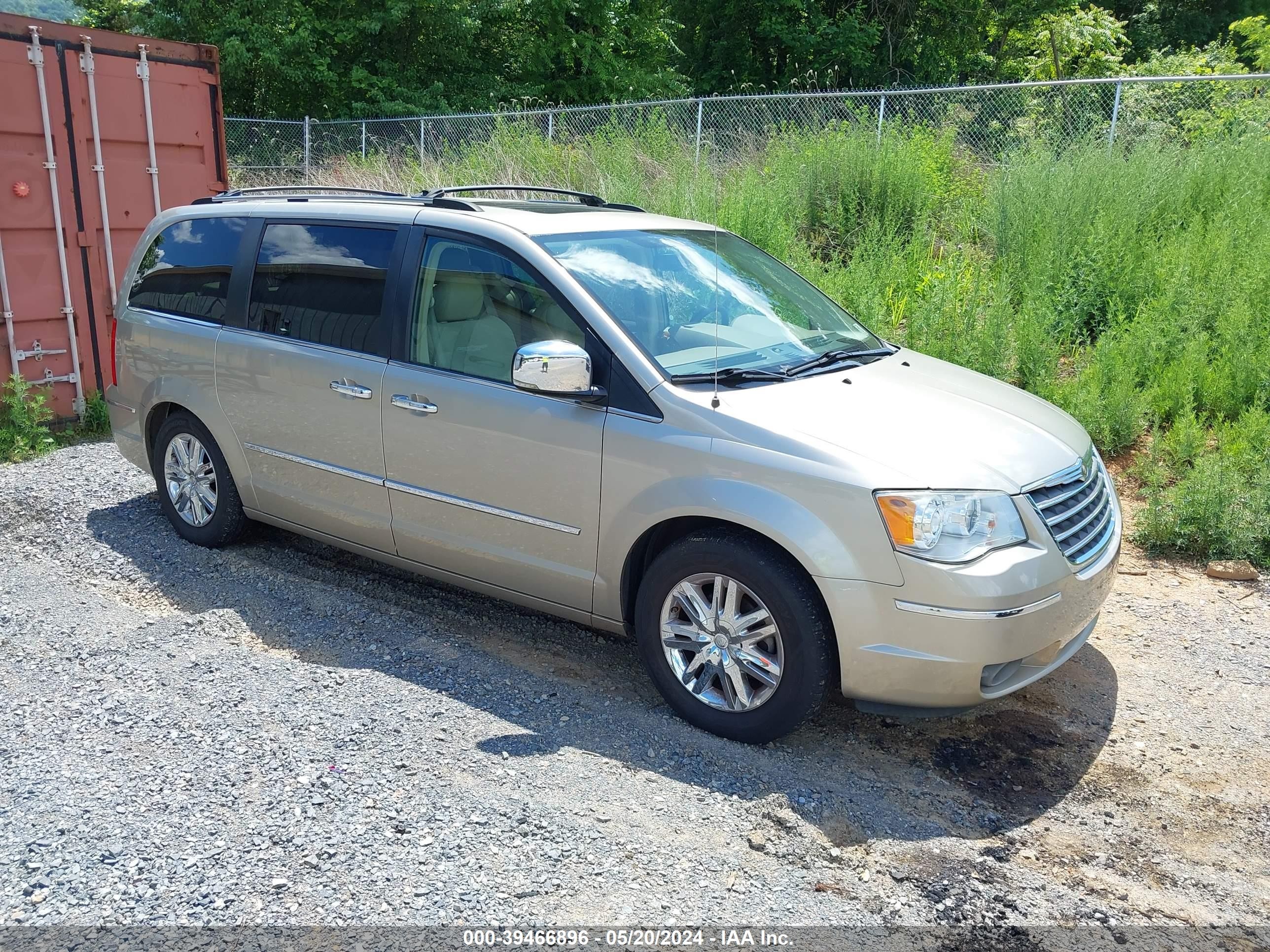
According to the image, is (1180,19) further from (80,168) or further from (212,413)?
(212,413)

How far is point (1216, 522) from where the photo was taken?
5.74m

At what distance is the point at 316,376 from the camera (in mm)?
4918

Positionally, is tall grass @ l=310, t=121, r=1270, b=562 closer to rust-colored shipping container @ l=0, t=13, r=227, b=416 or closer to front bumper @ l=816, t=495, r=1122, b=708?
front bumper @ l=816, t=495, r=1122, b=708

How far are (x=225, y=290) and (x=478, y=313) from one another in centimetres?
183

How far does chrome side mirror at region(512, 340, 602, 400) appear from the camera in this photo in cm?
387

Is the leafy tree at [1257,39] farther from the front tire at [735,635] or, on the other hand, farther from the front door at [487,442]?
the front tire at [735,635]

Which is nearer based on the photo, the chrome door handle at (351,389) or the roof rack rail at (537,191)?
the chrome door handle at (351,389)

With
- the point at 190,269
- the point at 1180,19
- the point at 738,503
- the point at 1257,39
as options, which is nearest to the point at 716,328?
the point at 738,503

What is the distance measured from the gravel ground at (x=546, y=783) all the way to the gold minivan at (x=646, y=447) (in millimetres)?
355

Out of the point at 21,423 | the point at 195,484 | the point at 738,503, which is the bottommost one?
the point at 21,423

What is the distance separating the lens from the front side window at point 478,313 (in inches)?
168

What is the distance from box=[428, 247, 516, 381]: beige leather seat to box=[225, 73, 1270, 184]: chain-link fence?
828 cm

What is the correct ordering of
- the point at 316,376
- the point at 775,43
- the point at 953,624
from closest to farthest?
the point at 953,624 → the point at 316,376 → the point at 775,43

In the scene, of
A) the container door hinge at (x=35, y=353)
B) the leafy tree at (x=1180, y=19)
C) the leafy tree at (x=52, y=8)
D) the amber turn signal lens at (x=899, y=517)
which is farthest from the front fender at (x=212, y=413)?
the leafy tree at (x=1180, y=19)
